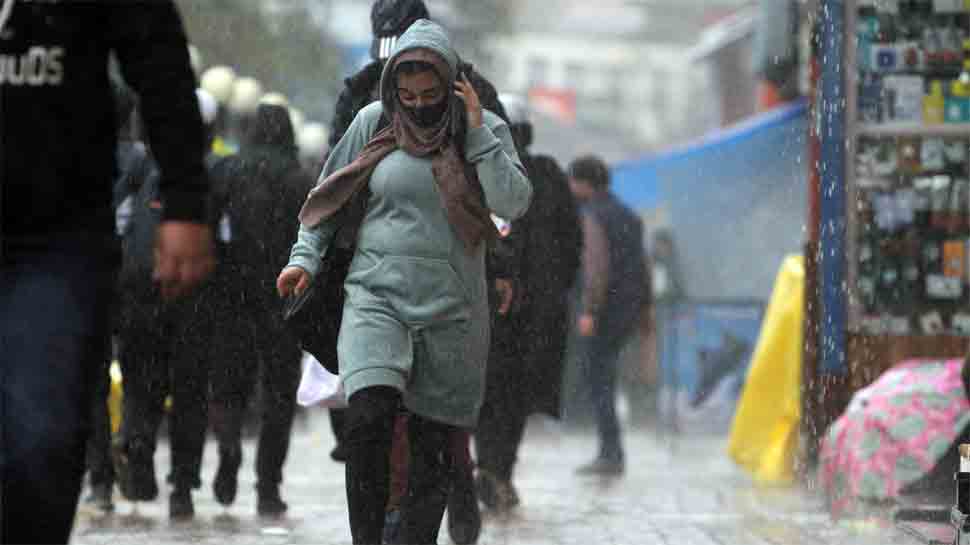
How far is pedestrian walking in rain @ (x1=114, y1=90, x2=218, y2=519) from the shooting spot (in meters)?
9.39

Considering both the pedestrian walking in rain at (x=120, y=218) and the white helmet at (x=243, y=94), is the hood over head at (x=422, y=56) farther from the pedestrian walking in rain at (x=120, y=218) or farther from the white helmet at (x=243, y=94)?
the white helmet at (x=243, y=94)

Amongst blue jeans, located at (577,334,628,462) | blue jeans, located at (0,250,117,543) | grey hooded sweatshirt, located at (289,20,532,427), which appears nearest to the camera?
blue jeans, located at (0,250,117,543)

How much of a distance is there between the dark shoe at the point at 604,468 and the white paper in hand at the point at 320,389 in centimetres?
554

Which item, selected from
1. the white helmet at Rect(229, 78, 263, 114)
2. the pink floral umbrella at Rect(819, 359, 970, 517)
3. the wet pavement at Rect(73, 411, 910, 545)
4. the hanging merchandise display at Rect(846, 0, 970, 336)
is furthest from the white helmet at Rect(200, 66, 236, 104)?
the pink floral umbrella at Rect(819, 359, 970, 517)

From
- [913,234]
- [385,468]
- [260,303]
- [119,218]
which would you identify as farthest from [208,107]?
[385,468]

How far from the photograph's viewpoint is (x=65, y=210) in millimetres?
4031

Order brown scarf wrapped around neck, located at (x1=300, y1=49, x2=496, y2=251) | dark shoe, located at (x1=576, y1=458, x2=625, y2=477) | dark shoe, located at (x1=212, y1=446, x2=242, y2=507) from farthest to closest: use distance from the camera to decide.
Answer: dark shoe, located at (x1=576, y1=458, x2=625, y2=477)
dark shoe, located at (x1=212, y1=446, x2=242, y2=507)
brown scarf wrapped around neck, located at (x1=300, y1=49, x2=496, y2=251)

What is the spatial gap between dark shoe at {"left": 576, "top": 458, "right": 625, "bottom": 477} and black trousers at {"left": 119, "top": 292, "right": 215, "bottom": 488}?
13.3 feet

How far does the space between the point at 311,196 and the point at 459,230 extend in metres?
0.47

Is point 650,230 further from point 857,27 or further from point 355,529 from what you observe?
point 355,529

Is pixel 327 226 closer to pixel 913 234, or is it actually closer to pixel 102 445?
pixel 102 445

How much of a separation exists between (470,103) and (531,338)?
10.3 feet

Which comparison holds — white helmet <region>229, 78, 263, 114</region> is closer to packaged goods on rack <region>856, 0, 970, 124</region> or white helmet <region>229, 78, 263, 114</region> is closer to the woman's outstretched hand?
packaged goods on rack <region>856, 0, 970, 124</region>

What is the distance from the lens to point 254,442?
612 inches
